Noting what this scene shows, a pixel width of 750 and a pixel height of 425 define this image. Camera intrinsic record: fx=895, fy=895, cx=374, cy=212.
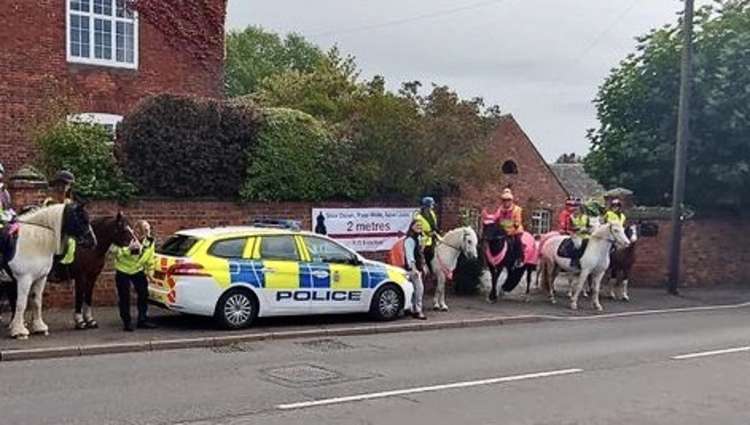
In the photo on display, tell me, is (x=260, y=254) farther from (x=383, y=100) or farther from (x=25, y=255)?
(x=383, y=100)

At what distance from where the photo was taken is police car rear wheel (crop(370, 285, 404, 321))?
1548 centimetres

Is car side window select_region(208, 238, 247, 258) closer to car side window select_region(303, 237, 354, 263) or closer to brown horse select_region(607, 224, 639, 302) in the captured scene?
car side window select_region(303, 237, 354, 263)

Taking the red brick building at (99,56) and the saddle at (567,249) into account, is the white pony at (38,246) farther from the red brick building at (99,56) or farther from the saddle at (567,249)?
the saddle at (567,249)

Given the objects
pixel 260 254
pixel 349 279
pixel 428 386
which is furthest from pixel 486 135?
pixel 428 386

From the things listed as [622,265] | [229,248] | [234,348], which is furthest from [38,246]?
[622,265]

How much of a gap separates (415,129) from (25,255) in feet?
28.5

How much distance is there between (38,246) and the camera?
12.4 metres

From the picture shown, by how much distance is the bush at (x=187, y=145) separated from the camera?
16.5m

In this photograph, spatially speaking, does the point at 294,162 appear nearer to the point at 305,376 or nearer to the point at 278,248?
the point at 278,248

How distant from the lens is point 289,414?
8586mm

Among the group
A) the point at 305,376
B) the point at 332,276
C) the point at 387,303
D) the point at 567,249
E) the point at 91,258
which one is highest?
the point at 91,258

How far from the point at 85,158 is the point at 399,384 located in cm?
824

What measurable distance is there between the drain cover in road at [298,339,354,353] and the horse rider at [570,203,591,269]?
7246 mm

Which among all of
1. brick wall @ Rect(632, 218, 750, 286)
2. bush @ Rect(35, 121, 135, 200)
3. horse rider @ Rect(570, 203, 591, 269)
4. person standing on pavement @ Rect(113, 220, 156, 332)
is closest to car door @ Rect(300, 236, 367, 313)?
person standing on pavement @ Rect(113, 220, 156, 332)
